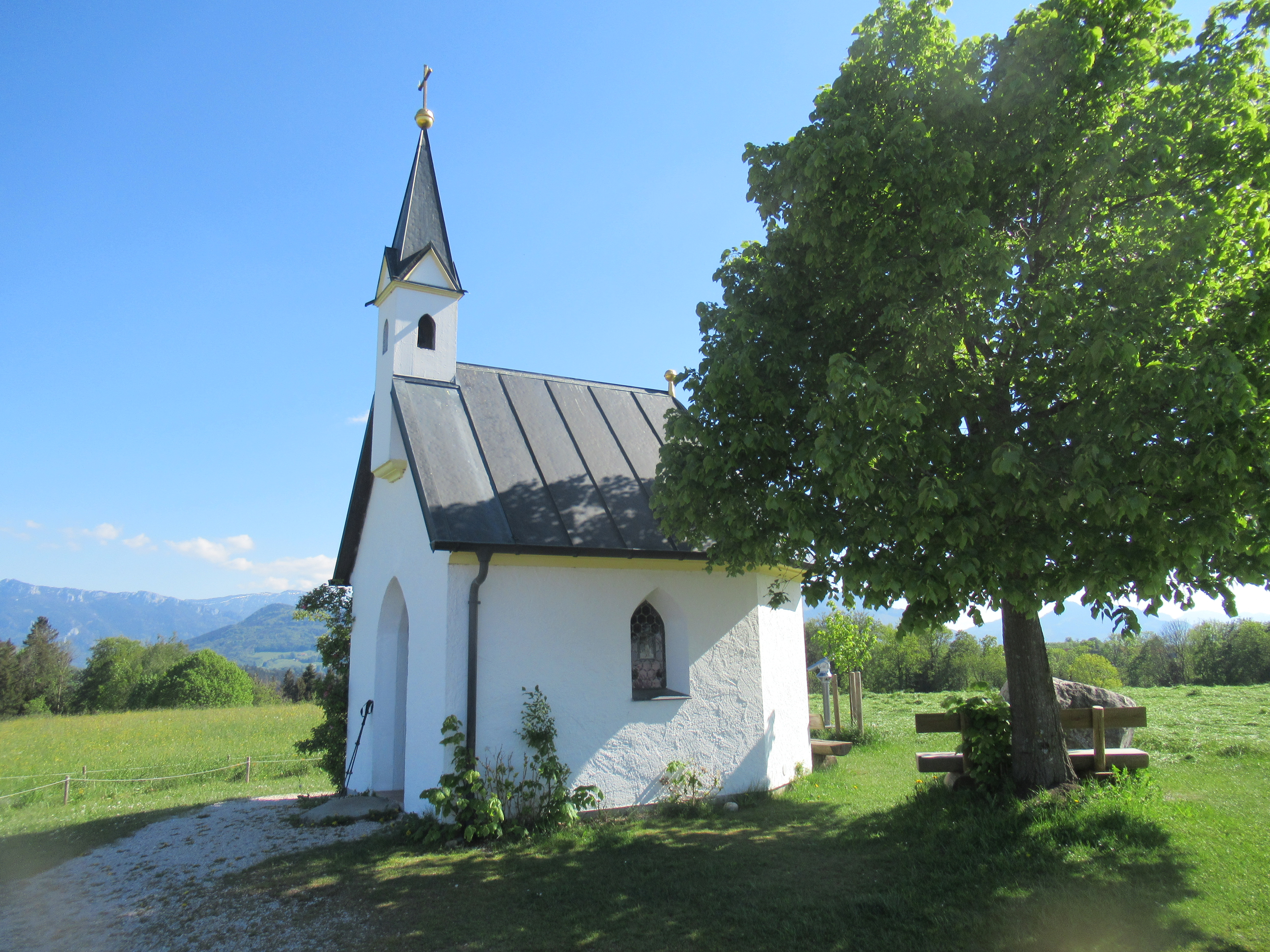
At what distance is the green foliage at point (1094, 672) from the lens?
111 ft

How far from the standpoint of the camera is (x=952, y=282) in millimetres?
7035

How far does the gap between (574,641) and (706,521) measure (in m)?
2.97

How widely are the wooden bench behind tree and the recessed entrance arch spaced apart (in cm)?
843

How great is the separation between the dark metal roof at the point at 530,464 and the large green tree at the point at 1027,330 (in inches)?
124

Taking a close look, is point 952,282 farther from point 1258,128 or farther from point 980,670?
point 980,670

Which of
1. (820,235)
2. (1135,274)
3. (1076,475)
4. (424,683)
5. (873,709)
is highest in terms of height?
(820,235)

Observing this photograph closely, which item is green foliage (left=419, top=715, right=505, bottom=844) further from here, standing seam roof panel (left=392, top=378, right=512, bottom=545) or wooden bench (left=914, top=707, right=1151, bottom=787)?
wooden bench (left=914, top=707, right=1151, bottom=787)

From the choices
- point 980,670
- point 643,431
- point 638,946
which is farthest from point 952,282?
point 980,670

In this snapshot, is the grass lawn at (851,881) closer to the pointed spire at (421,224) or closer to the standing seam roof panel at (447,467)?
the standing seam roof panel at (447,467)

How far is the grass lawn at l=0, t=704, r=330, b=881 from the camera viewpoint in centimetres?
1188

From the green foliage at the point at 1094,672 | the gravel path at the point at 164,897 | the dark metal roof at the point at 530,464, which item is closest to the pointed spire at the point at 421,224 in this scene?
the dark metal roof at the point at 530,464

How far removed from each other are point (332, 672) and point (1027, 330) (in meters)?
13.9

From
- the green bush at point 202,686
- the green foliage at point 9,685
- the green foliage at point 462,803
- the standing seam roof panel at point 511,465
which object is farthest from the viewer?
the green bush at point 202,686

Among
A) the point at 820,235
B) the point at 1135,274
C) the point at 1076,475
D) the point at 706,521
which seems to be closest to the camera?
the point at 1076,475
